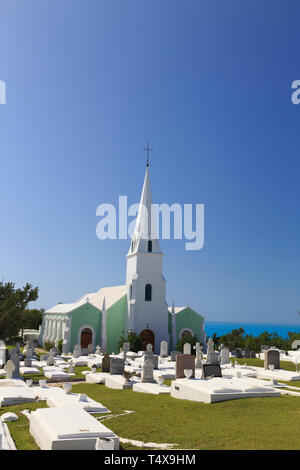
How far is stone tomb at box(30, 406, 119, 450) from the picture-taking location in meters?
7.71

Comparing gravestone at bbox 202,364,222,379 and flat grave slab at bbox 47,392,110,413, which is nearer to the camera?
flat grave slab at bbox 47,392,110,413

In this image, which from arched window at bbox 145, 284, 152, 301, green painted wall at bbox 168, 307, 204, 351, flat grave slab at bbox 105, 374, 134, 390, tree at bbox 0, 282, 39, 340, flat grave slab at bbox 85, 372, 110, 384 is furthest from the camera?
green painted wall at bbox 168, 307, 204, 351

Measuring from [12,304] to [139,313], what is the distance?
12.1 meters

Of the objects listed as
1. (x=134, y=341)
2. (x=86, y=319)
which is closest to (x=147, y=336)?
(x=134, y=341)

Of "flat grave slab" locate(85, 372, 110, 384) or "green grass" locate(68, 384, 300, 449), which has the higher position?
"green grass" locate(68, 384, 300, 449)

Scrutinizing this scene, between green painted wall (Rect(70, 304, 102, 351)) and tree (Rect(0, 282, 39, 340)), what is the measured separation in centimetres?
439

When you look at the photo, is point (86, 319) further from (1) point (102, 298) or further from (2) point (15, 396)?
(2) point (15, 396)

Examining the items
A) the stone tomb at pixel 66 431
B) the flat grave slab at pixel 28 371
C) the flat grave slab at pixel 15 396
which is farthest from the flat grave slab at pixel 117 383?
the stone tomb at pixel 66 431

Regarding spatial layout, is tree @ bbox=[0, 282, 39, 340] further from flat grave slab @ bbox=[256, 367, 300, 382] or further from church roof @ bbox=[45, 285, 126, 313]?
flat grave slab @ bbox=[256, 367, 300, 382]

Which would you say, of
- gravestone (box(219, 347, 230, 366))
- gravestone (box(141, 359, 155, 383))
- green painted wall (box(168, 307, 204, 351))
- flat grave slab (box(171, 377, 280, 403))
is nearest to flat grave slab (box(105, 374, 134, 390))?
gravestone (box(141, 359, 155, 383))

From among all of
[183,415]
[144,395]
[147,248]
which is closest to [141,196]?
[147,248]

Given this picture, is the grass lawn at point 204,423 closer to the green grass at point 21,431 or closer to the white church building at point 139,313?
the green grass at point 21,431

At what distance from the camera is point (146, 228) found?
40.9 metres
